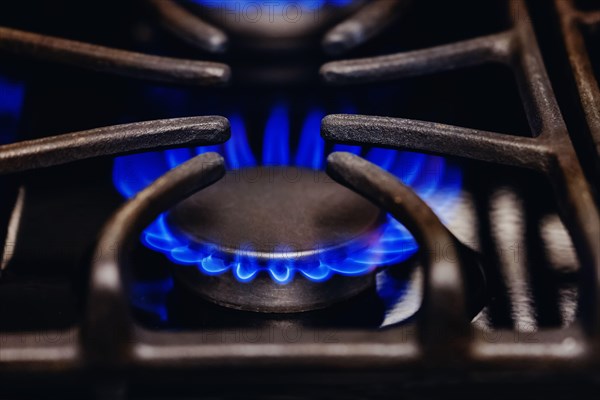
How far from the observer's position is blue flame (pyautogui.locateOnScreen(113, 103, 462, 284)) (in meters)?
0.59

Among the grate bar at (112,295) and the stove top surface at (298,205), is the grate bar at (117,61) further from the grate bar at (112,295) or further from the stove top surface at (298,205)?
the grate bar at (112,295)

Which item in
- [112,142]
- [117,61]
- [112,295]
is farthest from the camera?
[117,61]

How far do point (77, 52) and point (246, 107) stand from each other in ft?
0.62

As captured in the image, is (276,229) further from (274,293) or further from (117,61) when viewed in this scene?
(117,61)

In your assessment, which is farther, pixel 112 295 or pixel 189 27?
pixel 189 27

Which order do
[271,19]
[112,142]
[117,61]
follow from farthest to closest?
[271,19], [117,61], [112,142]

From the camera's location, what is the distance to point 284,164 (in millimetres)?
740

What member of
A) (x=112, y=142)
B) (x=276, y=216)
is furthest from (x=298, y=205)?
(x=112, y=142)

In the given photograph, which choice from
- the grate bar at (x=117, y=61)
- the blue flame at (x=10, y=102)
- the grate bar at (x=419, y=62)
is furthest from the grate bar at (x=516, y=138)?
the blue flame at (x=10, y=102)

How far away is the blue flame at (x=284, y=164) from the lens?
0.59 meters

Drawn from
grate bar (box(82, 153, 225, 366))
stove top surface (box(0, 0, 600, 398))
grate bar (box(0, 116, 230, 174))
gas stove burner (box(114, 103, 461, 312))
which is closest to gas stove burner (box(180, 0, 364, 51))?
stove top surface (box(0, 0, 600, 398))

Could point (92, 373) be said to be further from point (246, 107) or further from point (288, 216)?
point (246, 107)

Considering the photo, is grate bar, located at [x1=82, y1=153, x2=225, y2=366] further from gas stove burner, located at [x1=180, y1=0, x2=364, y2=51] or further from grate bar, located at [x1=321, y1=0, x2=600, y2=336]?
gas stove burner, located at [x1=180, y1=0, x2=364, y2=51]

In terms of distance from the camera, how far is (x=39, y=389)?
0.50 metres
